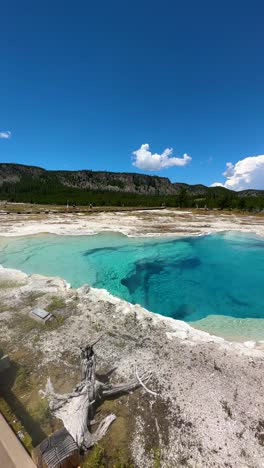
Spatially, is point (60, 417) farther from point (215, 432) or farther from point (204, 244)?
point (204, 244)

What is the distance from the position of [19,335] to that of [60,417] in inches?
Result: 132

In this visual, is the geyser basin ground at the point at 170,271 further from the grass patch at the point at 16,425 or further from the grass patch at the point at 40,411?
the grass patch at the point at 16,425

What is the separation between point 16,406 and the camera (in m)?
4.58

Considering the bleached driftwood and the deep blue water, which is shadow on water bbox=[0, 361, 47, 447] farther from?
the deep blue water

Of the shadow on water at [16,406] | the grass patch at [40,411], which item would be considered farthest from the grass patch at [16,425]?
the grass patch at [40,411]

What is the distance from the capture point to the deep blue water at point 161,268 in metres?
12.0

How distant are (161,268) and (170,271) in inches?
30.7

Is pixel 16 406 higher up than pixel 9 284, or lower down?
higher up

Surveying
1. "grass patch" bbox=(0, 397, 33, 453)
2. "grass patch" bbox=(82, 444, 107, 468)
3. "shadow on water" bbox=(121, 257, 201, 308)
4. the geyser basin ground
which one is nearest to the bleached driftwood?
"grass patch" bbox=(82, 444, 107, 468)

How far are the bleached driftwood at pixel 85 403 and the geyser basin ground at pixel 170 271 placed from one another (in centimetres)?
503

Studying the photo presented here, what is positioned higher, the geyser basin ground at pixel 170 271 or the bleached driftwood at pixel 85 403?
the bleached driftwood at pixel 85 403

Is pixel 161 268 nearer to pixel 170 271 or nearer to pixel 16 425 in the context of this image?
pixel 170 271

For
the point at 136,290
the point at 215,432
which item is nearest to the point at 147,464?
the point at 215,432

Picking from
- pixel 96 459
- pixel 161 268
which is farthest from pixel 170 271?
pixel 96 459
